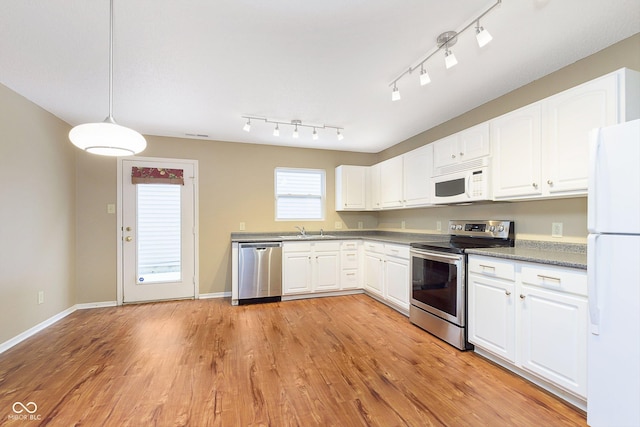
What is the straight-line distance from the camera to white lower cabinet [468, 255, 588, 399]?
1700 millimetres

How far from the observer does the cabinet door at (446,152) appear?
119 inches

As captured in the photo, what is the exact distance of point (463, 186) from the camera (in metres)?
2.88

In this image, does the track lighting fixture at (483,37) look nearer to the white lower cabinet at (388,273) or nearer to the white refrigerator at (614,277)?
the white refrigerator at (614,277)

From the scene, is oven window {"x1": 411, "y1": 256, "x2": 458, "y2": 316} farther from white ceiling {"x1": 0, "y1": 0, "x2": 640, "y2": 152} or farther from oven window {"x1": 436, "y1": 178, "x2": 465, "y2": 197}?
white ceiling {"x1": 0, "y1": 0, "x2": 640, "y2": 152}

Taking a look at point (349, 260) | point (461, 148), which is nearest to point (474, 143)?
point (461, 148)

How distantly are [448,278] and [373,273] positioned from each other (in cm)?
154

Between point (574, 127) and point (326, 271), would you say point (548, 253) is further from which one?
point (326, 271)

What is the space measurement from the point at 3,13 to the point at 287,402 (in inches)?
118

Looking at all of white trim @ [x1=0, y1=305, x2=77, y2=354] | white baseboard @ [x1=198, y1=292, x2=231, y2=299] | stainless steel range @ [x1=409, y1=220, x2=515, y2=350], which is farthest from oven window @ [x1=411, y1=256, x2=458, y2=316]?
white trim @ [x1=0, y1=305, x2=77, y2=354]

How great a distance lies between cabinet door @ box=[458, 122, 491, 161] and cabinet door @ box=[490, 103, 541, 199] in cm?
6

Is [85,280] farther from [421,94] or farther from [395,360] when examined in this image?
[421,94]

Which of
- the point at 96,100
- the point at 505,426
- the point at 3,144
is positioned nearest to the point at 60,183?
the point at 3,144

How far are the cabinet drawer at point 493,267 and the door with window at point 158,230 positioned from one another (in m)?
3.72

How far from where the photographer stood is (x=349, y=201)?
4793mm
